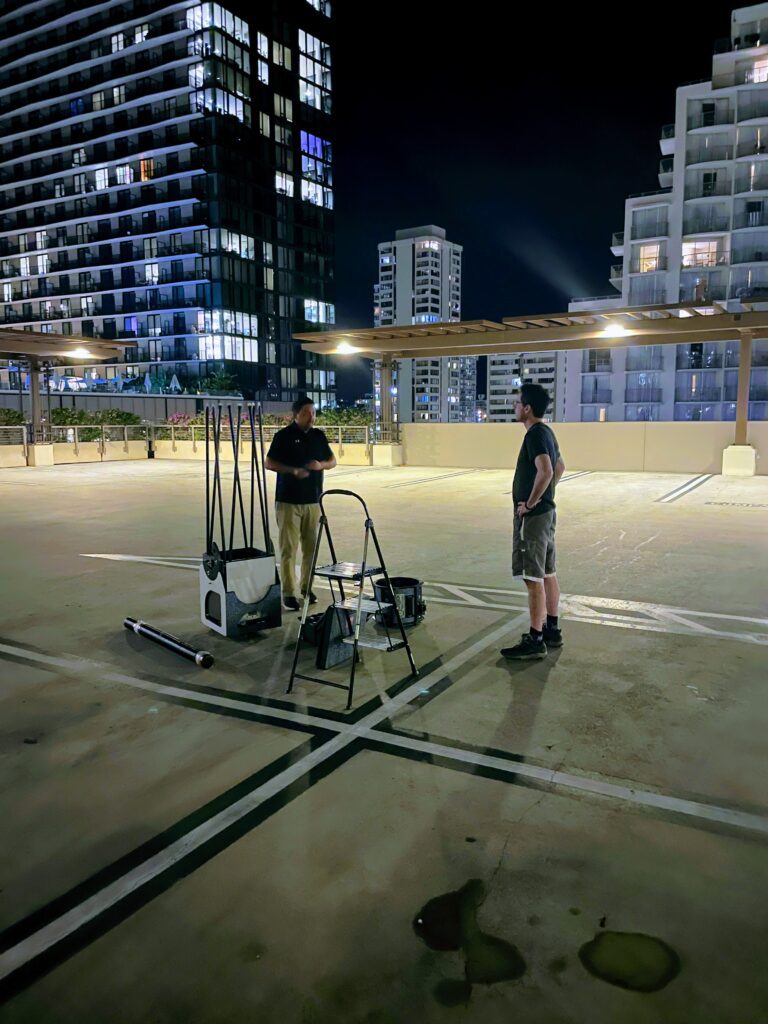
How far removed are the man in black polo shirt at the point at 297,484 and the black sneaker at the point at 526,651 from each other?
6.42 feet

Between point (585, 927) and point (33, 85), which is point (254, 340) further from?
point (585, 927)

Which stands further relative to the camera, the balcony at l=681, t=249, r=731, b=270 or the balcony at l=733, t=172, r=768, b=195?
the balcony at l=681, t=249, r=731, b=270

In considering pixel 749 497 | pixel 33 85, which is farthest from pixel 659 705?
pixel 33 85

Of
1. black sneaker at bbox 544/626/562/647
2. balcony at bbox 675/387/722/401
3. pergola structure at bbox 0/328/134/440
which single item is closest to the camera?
black sneaker at bbox 544/626/562/647

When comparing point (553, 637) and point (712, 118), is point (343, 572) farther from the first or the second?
point (712, 118)

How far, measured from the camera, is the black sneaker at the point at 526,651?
5.12m

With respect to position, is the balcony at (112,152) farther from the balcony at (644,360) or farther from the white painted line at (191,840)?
the white painted line at (191,840)

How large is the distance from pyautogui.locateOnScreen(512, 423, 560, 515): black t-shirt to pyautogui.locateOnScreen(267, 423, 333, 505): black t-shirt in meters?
1.86

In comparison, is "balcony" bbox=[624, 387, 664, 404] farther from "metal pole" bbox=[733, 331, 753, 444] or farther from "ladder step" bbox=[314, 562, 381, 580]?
"ladder step" bbox=[314, 562, 381, 580]

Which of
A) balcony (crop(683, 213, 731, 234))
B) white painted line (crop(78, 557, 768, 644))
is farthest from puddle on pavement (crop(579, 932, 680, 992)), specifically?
balcony (crop(683, 213, 731, 234))

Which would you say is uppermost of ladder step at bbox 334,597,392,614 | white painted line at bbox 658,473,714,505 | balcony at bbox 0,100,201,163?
balcony at bbox 0,100,201,163

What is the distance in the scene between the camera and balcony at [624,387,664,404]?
56719 mm

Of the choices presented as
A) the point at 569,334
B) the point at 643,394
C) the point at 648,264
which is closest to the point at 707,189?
the point at 648,264

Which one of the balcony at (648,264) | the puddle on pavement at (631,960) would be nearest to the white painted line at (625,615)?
the puddle on pavement at (631,960)
